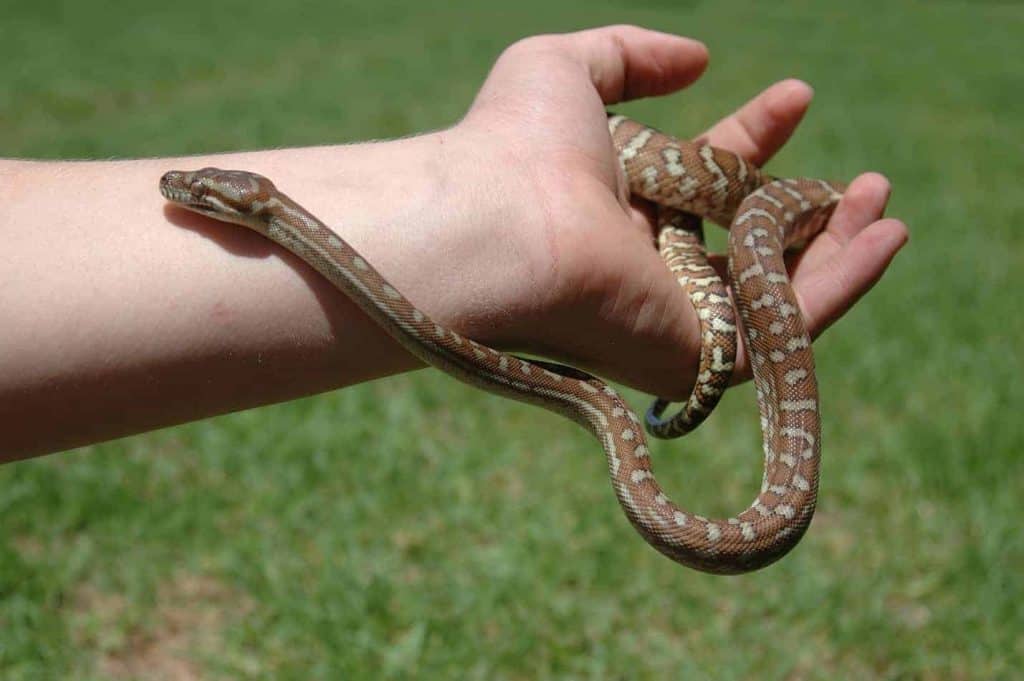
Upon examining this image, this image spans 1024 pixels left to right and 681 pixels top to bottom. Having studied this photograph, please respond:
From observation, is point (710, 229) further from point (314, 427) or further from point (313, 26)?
point (313, 26)

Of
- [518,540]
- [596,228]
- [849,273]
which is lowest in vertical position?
[518,540]

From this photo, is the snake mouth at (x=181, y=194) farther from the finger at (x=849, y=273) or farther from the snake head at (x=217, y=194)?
the finger at (x=849, y=273)

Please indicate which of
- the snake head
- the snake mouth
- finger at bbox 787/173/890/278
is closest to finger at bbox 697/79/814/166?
finger at bbox 787/173/890/278

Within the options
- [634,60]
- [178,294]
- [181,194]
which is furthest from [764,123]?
[178,294]

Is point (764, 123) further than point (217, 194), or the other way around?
point (764, 123)

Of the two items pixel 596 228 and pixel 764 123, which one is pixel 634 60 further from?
pixel 596 228

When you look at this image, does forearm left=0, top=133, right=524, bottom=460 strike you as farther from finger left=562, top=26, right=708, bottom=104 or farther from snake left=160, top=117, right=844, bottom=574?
finger left=562, top=26, right=708, bottom=104

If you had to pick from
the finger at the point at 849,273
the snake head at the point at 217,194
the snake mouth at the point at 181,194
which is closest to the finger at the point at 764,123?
the finger at the point at 849,273
